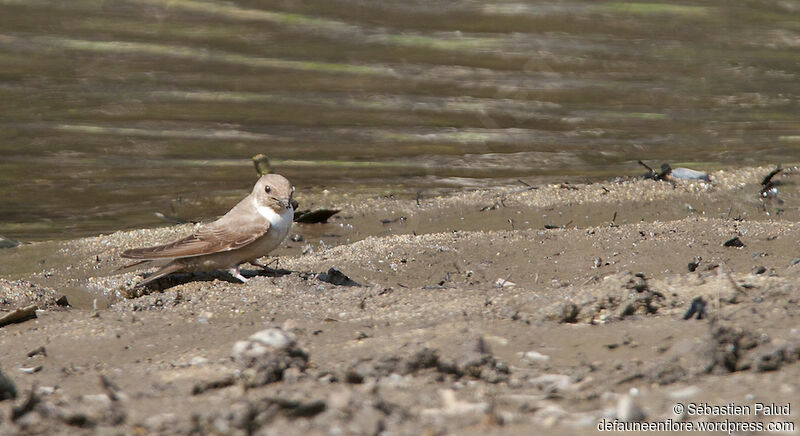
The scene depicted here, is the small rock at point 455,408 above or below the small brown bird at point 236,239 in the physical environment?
above

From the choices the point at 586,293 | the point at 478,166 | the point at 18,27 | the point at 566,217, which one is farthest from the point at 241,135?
the point at 586,293

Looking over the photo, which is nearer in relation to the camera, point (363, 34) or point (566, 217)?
point (566, 217)

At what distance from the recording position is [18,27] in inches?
360

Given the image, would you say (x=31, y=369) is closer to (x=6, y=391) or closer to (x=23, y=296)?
(x=6, y=391)

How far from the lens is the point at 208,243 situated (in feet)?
16.6

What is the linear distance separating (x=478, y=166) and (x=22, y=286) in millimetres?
4215

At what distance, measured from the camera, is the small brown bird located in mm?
4984

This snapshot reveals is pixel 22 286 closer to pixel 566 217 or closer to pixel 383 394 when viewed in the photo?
pixel 383 394

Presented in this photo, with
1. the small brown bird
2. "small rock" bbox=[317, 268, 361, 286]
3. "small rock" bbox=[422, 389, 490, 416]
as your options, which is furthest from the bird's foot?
"small rock" bbox=[422, 389, 490, 416]

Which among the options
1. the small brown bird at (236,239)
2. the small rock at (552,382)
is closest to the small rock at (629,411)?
the small rock at (552,382)

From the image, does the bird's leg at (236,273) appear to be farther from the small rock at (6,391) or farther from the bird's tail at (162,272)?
the small rock at (6,391)

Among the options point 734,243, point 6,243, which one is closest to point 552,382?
point 734,243

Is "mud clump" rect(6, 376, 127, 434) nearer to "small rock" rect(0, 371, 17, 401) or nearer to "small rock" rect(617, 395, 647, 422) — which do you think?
"small rock" rect(0, 371, 17, 401)

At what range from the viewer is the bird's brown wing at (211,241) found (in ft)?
16.3
